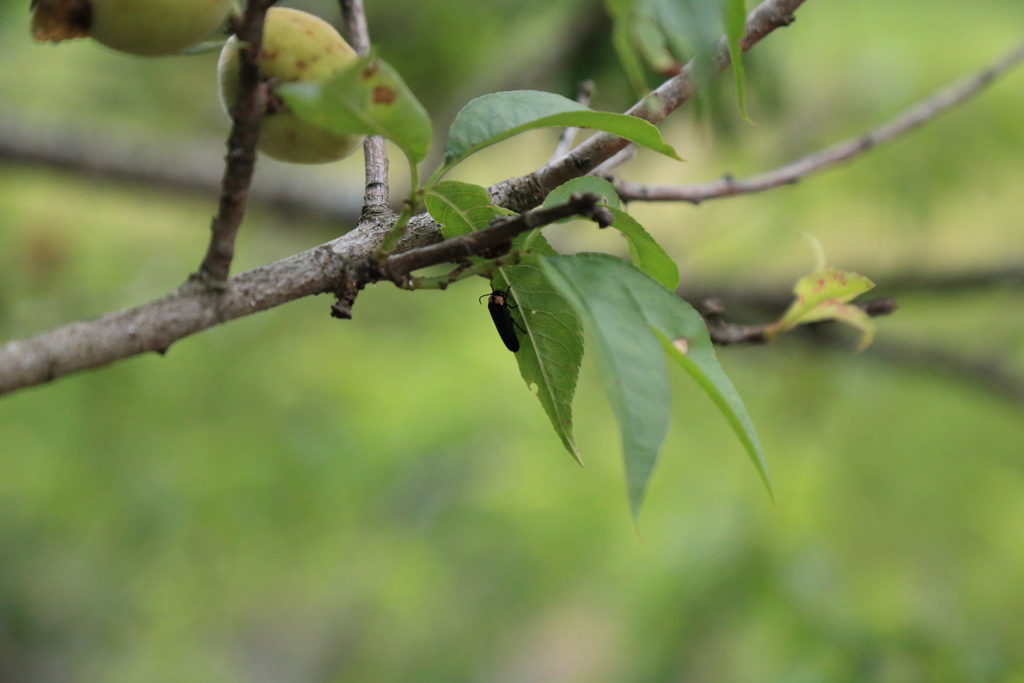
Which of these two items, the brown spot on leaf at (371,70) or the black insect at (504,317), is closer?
the brown spot on leaf at (371,70)

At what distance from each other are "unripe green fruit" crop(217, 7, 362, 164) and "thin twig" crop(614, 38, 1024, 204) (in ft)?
1.91

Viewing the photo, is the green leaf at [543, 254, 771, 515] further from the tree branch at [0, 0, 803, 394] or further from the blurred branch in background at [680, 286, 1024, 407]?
the blurred branch in background at [680, 286, 1024, 407]

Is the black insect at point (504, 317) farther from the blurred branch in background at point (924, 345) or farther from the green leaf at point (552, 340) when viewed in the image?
the blurred branch in background at point (924, 345)

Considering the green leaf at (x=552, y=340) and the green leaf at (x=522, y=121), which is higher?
the green leaf at (x=522, y=121)

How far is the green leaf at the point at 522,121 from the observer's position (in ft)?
2.42

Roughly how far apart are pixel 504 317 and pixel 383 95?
1.39 ft

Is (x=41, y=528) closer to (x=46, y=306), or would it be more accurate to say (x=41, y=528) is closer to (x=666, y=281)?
(x=46, y=306)

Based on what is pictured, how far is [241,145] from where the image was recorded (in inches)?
27.6

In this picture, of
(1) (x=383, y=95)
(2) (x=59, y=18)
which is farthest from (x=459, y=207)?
(2) (x=59, y=18)

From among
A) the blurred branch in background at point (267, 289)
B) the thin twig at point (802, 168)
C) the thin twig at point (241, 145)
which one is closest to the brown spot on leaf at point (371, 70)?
the thin twig at point (241, 145)

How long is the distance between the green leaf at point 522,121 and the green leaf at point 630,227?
70 millimetres

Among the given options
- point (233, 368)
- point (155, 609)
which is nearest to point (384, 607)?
point (155, 609)

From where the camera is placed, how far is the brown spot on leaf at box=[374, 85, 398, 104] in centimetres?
65

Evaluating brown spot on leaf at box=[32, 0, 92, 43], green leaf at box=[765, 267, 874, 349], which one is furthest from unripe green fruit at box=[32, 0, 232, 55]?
green leaf at box=[765, 267, 874, 349]
